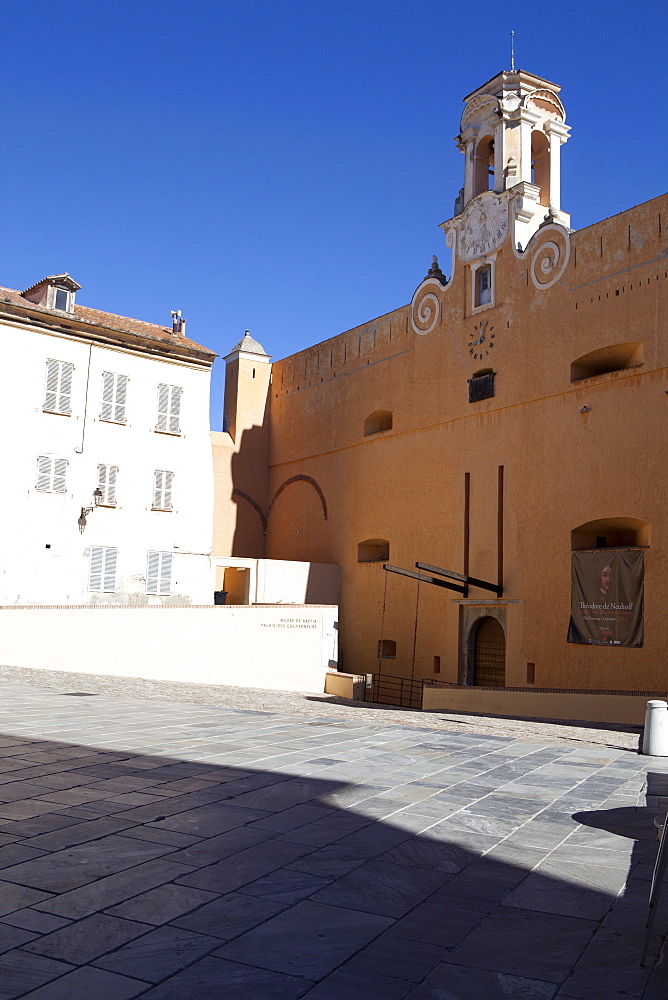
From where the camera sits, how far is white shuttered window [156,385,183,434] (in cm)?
2120

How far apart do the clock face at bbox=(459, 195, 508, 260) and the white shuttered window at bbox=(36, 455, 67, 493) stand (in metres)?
10.4

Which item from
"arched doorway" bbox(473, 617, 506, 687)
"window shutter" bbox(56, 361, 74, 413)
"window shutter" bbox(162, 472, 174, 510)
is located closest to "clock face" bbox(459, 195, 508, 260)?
"arched doorway" bbox(473, 617, 506, 687)

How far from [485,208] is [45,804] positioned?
60.4 feet

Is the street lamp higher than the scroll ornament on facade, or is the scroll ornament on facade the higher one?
the scroll ornament on facade

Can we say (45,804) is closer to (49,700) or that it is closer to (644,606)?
(49,700)

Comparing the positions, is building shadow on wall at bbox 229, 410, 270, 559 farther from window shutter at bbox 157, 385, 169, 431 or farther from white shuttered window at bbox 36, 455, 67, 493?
white shuttered window at bbox 36, 455, 67, 493

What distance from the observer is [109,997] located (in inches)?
104

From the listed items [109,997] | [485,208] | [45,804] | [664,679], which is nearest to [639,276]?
[485,208]

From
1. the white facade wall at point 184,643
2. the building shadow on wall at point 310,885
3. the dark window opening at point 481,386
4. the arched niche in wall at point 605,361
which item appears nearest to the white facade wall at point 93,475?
the white facade wall at point 184,643

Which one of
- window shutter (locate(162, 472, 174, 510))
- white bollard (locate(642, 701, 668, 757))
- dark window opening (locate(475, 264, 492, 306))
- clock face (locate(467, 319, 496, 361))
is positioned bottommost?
white bollard (locate(642, 701, 668, 757))

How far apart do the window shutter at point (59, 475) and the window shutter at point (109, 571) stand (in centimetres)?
168

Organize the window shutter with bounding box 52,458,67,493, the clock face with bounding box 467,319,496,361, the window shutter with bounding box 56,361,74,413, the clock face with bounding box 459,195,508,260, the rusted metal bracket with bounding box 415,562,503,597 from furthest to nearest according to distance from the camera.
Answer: the clock face with bounding box 459,195,508,260
the clock face with bounding box 467,319,496,361
the window shutter with bounding box 56,361,74,413
the window shutter with bounding box 52,458,67,493
the rusted metal bracket with bounding box 415,562,503,597

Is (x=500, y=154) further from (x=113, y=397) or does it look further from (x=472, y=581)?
(x=113, y=397)

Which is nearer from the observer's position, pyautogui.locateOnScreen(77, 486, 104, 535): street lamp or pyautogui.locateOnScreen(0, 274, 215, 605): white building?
pyautogui.locateOnScreen(0, 274, 215, 605): white building
